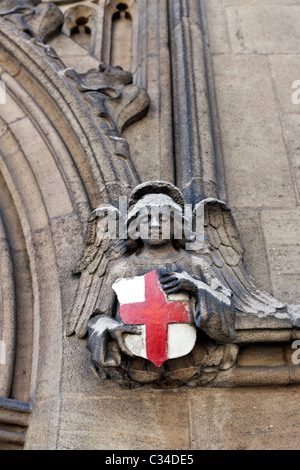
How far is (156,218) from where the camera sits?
2684 millimetres

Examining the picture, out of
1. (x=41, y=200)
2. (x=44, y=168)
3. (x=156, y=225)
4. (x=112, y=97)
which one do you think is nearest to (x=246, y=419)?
(x=156, y=225)

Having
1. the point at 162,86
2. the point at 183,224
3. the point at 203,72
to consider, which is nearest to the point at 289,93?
the point at 203,72

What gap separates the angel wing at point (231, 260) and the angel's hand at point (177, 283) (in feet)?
1.22

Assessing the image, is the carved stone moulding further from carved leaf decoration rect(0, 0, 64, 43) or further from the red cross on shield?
carved leaf decoration rect(0, 0, 64, 43)

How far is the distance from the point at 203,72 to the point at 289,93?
69 centimetres

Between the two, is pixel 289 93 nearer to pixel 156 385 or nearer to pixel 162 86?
pixel 162 86

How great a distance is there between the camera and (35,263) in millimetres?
3166

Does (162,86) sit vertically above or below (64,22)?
below

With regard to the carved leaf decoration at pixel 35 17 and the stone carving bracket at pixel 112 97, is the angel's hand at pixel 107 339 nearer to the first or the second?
the stone carving bracket at pixel 112 97

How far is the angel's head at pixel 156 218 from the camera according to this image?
2695mm

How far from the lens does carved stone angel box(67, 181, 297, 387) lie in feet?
7.79

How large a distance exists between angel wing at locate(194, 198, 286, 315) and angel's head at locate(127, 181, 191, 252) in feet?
0.78

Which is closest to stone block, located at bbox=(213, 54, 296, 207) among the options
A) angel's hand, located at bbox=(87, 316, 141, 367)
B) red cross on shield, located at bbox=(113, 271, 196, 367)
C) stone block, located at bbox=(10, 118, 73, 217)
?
stone block, located at bbox=(10, 118, 73, 217)

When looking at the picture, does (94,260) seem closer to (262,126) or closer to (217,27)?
(262,126)
